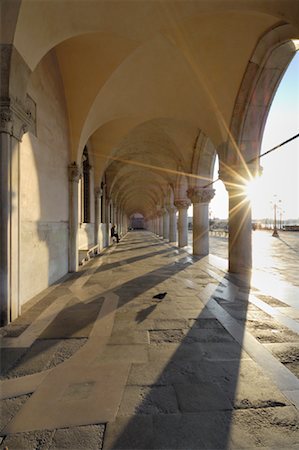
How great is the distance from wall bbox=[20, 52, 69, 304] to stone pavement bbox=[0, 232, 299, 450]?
44.7 inches

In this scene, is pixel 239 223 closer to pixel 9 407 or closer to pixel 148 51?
pixel 148 51

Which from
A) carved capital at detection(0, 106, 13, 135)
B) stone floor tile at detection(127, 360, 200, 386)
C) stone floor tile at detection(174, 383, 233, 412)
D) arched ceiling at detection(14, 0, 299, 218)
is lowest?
stone floor tile at detection(127, 360, 200, 386)

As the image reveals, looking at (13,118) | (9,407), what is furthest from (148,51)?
(9,407)

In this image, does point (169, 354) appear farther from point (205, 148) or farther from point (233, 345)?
point (205, 148)

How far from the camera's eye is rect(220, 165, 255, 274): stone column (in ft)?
24.4

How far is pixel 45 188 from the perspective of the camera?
5.85 meters

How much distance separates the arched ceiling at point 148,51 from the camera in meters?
4.25

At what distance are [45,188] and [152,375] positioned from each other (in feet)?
16.1

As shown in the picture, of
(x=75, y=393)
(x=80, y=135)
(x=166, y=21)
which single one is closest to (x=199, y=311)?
(x=75, y=393)

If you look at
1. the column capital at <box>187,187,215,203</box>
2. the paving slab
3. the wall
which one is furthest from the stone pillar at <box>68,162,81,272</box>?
the column capital at <box>187,187,215,203</box>

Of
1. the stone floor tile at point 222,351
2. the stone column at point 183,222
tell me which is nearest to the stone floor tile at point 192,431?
the stone floor tile at point 222,351

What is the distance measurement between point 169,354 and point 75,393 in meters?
1.07

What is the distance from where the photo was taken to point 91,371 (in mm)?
2436

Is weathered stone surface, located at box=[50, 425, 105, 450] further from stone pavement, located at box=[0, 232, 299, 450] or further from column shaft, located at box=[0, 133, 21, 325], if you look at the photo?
column shaft, located at box=[0, 133, 21, 325]
